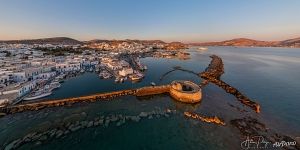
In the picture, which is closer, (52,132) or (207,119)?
(52,132)

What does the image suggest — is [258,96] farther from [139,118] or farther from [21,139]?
[21,139]

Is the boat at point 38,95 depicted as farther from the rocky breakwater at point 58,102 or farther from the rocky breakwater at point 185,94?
the rocky breakwater at point 185,94

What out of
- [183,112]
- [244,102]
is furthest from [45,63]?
[244,102]

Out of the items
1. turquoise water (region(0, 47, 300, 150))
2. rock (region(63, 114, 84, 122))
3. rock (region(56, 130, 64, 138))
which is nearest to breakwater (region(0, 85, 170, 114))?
turquoise water (region(0, 47, 300, 150))

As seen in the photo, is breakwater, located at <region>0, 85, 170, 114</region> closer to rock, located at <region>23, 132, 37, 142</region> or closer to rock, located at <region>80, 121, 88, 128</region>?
rock, located at <region>80, 121, 88, 128</region>

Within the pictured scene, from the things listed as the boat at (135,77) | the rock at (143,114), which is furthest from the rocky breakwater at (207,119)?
the boat at (135,77)

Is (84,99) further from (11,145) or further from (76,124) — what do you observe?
(11,145)

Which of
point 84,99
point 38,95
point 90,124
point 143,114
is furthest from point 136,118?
point 38,95

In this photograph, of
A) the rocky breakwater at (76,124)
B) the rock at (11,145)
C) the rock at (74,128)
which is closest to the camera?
the rock at (11,145)
